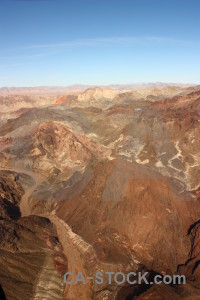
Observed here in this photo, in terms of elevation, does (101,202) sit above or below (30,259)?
above

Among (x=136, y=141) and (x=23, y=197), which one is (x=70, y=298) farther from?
(x=136, y=141)

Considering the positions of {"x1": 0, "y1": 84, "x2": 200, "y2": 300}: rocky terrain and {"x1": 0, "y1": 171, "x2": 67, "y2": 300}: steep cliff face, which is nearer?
{"x1": 0, "y1": 171, "x2": 67, "y2": 300}: steep cliff face

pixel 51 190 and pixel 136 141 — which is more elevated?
pixel 136 141

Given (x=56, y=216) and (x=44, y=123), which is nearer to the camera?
(x=56, y=216)

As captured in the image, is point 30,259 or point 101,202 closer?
point 30,259

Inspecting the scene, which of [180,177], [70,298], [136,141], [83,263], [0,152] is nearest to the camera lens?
[70,298]

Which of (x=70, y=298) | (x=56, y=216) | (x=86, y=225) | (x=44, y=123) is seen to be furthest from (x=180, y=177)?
(x=44, y=123)

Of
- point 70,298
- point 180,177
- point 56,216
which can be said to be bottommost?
point 70,298

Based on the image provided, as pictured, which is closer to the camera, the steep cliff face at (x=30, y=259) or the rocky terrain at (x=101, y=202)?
the steep cliff face at (x=30, y=259)
